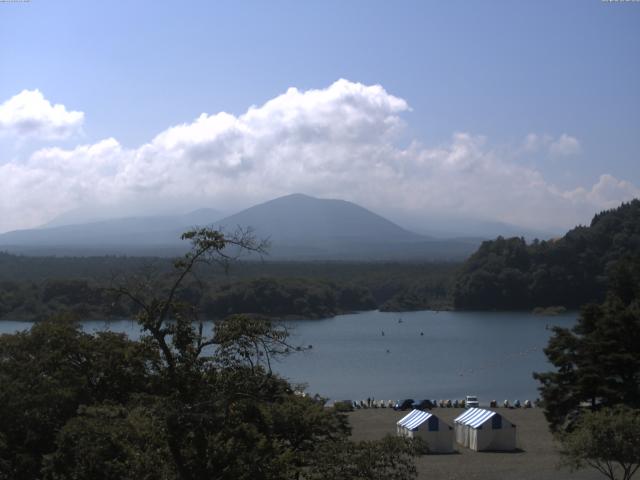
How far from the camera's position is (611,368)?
14.0 metres

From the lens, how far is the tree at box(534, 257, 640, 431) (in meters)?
13.8

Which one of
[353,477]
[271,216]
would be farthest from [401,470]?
[271,216]

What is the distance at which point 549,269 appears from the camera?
172 ft

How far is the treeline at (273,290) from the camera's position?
140 ft

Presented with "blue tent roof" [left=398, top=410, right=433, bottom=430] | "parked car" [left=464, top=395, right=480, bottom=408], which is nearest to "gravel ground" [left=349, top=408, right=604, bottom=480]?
"blue tent roof" [left=398, top=410, right=433, bottom=430]

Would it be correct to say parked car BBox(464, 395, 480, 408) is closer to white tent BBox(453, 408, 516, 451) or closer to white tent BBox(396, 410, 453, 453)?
white tent BBox(453, 408, 516, 451)

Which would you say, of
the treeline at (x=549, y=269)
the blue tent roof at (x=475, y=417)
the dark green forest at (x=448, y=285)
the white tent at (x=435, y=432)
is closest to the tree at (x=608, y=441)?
the white tent at (x=435, y=432)

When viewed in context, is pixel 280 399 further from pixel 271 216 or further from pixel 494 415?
pixel 271 216

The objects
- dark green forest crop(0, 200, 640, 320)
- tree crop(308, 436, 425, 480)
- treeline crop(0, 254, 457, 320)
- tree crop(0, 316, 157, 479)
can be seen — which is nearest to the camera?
tree crop(308, 436, 425, 480)

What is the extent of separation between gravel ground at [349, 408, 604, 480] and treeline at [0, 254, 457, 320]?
38.9 ft

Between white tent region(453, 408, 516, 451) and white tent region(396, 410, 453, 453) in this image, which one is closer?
white tent region(396, 410, 453, 453)

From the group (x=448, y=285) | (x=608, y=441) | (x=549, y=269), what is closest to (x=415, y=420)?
(x=608, y=441)

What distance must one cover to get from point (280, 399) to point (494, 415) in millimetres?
7945

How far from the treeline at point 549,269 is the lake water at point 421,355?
7.54 feet
